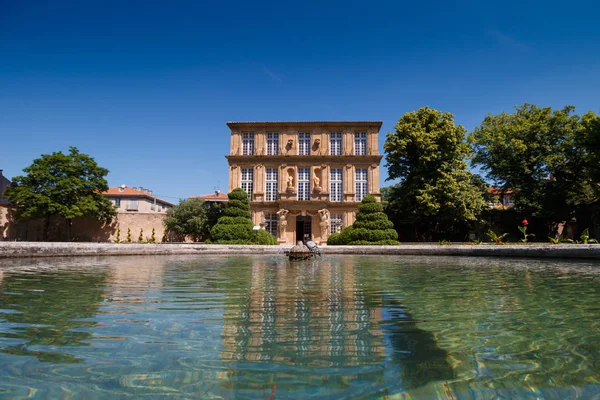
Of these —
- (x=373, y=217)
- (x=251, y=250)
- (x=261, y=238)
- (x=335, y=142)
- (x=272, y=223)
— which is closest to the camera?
(x=251, y=250)

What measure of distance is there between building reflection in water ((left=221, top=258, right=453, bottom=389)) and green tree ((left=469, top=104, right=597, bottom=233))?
32.2m

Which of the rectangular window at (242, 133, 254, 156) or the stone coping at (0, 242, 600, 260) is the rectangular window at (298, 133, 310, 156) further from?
the stone coping at (0, 242, 600, 260)

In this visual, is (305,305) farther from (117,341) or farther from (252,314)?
(117,341)

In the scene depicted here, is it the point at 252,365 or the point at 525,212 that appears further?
the point at 525,212

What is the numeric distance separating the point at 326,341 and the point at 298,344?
290mm

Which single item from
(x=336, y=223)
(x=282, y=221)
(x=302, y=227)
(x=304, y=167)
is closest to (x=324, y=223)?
(x=336, y=223)

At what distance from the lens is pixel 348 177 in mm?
37031

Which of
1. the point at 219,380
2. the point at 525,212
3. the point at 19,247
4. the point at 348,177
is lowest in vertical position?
the point at 219,380

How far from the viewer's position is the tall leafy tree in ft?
114

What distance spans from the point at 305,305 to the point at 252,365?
8.17 feet

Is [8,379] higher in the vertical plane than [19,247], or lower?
lower

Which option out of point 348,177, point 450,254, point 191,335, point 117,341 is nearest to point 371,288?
point 191,335

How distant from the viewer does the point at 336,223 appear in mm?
36375

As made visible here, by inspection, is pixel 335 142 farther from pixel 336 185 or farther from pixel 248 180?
pixel 248 180
